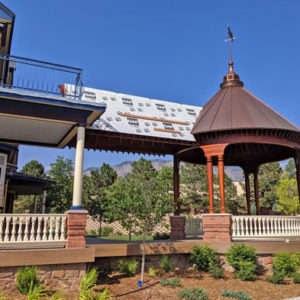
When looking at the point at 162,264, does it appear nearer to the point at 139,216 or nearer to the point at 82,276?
the point at 139,216

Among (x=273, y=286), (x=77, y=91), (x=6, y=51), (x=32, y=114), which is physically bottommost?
(x=273, y=286)

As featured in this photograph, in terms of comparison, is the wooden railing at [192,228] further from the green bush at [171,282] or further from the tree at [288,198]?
the tree at [288,198]

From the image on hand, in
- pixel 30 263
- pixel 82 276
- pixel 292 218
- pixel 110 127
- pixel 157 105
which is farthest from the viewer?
pixel 157 105

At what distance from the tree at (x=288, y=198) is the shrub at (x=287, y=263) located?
23851 millimetres

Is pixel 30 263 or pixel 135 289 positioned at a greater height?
pixel 30 263

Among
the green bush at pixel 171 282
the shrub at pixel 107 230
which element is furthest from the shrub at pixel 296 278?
the shrub at pixel 107 230

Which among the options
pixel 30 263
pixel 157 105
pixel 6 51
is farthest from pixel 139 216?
pixel 6 51

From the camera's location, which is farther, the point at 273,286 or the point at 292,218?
the point at 292,218

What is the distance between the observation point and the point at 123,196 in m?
9.22

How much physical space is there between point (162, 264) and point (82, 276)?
116 inches

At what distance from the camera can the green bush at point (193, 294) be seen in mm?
8070

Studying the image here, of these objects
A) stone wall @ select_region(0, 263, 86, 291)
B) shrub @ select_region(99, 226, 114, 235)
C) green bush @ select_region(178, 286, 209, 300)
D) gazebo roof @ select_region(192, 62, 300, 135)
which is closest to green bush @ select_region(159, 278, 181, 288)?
green bush @ select_region(178, 286, 209, 300)

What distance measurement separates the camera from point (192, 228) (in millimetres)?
14703

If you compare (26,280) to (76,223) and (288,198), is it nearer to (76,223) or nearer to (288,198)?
(76,223)
